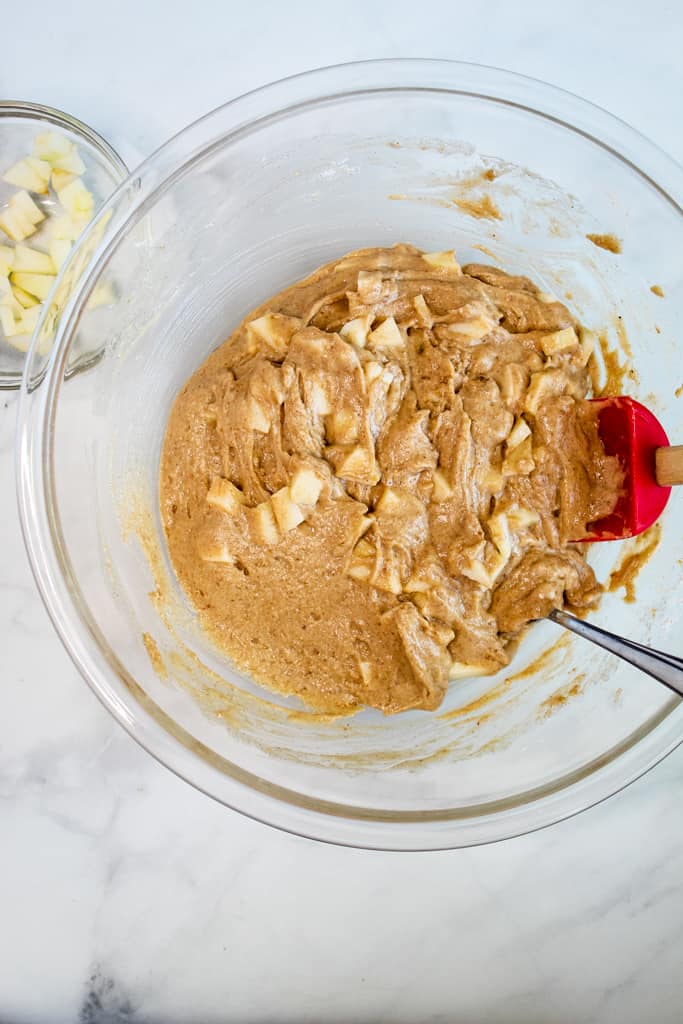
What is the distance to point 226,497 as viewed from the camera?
6.22ft

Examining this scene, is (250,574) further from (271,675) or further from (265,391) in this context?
(265,391)

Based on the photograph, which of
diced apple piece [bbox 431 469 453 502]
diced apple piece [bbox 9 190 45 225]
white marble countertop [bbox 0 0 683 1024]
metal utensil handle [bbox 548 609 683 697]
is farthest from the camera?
diced apple piece [bbox 9 190 45 225]

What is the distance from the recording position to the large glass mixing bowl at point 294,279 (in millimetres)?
1900

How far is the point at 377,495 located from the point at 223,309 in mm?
650

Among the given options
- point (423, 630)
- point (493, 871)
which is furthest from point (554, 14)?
point (493, 871)

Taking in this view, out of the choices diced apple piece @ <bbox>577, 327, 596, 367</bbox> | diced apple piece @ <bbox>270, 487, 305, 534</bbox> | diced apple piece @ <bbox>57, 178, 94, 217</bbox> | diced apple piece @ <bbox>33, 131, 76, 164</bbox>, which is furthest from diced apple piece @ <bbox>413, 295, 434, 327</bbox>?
diced apple piece @ <bbox>33, 131, 76, 164</bbox>

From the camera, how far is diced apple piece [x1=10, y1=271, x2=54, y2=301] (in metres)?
2.29

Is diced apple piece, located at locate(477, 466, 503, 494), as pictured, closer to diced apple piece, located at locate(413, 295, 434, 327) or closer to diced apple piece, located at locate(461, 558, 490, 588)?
diced apple piece, located at locate(461, 558, 490, 588)

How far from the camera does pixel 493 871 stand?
2236 mm

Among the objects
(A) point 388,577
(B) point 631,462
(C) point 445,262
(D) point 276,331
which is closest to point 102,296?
(D) point 276,331

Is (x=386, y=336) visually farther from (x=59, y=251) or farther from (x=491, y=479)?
(x=59, y=251)

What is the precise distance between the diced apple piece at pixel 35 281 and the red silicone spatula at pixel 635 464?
1.48 metres

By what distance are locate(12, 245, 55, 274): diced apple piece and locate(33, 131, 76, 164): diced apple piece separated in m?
0.27

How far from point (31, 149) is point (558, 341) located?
5.06ft
